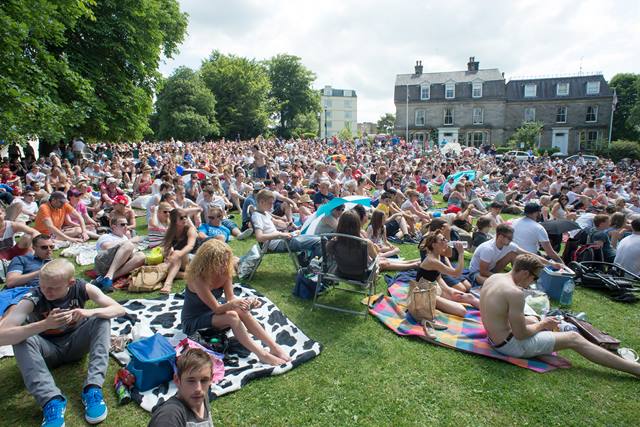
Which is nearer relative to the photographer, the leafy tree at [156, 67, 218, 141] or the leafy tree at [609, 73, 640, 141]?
the leafy tree at [156, 67, 218, 141]

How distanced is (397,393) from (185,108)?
41.7 metres

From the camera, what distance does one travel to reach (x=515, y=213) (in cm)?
1277

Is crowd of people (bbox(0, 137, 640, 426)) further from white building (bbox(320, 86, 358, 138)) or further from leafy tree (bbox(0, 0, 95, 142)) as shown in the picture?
white building (bbox(320, 86, 358, 138))

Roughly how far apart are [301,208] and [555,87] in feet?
159

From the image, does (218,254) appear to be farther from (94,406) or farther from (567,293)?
(567,293)

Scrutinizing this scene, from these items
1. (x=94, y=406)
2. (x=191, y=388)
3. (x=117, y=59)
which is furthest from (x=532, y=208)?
(x=117, y=59)

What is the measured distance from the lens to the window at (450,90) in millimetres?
47594

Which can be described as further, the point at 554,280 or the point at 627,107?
the point at 627,107

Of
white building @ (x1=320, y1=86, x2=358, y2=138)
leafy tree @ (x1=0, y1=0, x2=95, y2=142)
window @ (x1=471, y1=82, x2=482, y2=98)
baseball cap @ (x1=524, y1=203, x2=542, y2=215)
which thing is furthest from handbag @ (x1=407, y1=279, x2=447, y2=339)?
white building @ (x1=320, y1=86, x2=358, y2=138)

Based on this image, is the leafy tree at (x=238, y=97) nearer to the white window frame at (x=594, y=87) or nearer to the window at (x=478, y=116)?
the window at (x=478, y=116)

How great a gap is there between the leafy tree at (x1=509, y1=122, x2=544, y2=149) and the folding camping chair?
4277cm

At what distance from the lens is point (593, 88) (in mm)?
44469

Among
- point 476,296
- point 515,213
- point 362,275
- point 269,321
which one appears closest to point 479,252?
point 476,296

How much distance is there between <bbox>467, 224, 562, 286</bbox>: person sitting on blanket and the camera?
19.3 ft
